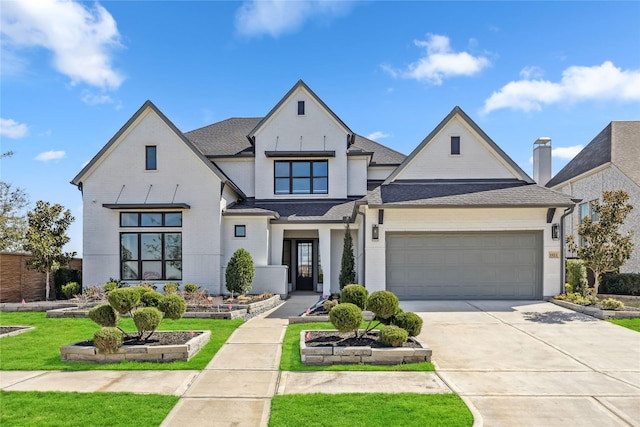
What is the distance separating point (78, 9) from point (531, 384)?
13.3m

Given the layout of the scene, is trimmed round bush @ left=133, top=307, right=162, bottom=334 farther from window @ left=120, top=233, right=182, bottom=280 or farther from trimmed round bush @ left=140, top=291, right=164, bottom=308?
window @ left=120, top=233, right=182, bottom=280

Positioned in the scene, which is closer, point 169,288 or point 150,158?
point 169,288

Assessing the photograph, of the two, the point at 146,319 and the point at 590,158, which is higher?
the point at 590,158

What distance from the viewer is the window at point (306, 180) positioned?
1956 centimetres

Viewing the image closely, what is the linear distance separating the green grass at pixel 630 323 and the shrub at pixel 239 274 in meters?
11.7

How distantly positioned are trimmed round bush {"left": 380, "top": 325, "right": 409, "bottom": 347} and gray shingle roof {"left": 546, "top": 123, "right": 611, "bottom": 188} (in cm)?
1839

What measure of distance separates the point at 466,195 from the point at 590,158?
43.5 ft

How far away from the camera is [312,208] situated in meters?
18.7

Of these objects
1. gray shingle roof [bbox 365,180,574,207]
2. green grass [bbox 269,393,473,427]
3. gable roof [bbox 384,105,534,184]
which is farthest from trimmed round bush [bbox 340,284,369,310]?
gable roof [bbox 384,105,534,184]

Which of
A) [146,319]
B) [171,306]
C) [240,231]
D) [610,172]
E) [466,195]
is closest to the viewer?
[146,319]

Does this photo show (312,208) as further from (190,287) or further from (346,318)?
Answer: (346,318)

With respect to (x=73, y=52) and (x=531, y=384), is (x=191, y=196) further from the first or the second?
(x=531, y=384)

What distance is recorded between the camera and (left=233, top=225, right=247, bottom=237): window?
17092mm

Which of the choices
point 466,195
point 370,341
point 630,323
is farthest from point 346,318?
point 466,195
